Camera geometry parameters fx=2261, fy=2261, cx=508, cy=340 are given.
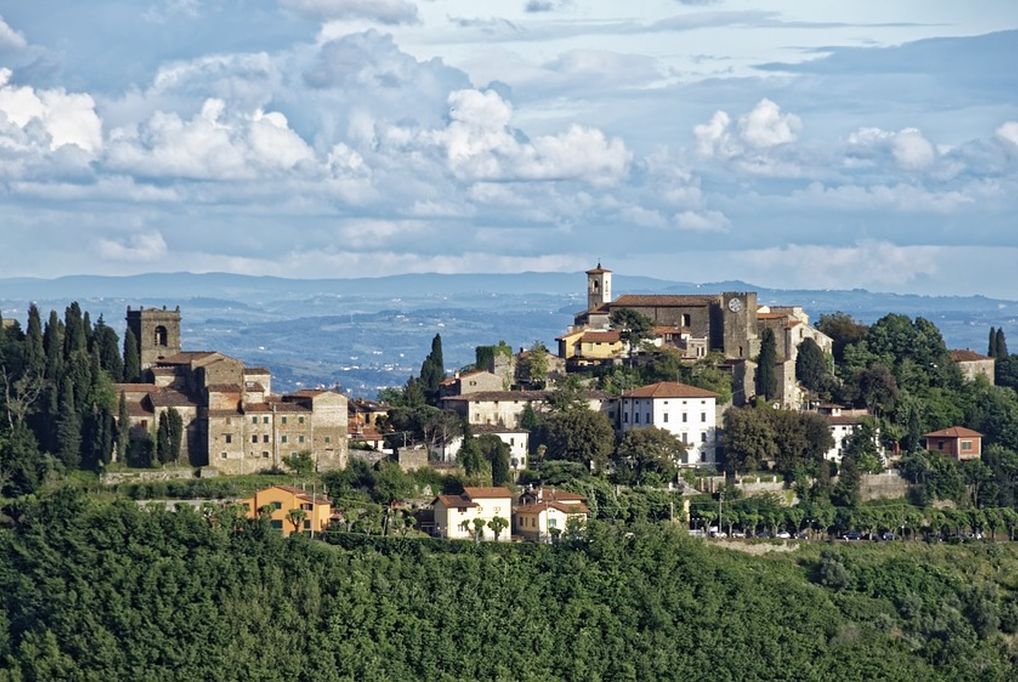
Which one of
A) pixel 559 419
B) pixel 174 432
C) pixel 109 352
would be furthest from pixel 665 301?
pixel 174 432

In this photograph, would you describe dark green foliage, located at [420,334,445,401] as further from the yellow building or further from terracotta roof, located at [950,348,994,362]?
terracotta roof, located at [950,348,994,362]

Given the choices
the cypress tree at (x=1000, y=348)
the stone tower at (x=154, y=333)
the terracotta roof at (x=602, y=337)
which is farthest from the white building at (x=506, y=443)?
the cypress tree at (x=1000, y=348)

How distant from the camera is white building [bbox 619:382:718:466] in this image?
62.6m

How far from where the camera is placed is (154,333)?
64.1 metres

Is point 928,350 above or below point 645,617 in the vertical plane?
above

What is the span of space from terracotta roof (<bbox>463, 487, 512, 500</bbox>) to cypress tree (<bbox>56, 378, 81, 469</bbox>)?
10029 millimetres

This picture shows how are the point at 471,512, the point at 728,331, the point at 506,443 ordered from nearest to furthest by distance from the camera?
the point at 471,512, the point at 506,443, the point at 728,331

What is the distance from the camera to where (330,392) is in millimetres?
59844

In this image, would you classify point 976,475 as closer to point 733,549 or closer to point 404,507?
point 733,549

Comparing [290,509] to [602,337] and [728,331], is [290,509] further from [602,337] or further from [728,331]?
[728,331]

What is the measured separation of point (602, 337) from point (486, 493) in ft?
46.2

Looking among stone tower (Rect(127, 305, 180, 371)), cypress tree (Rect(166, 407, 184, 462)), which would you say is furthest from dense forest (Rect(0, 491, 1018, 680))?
stone tower (Rect(127, 305, 180, 371))

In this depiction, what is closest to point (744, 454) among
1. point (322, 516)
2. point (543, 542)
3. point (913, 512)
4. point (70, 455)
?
point (913, 512)

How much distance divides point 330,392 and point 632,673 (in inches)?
500
